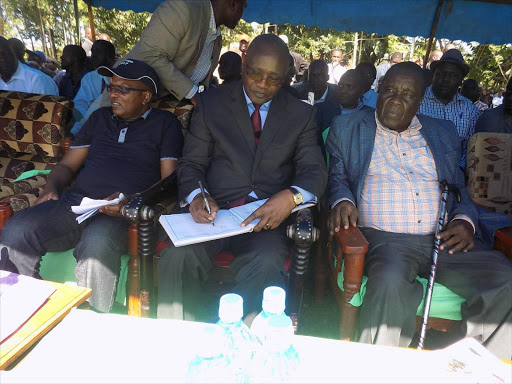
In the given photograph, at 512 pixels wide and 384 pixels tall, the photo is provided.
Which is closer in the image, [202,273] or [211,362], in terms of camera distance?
[211,362]

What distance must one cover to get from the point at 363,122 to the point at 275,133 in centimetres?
66

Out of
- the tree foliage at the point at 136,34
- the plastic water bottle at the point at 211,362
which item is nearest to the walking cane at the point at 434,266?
the plastic water bottle at the point at 211,362

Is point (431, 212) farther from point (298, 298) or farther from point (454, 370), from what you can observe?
point (454, 370)

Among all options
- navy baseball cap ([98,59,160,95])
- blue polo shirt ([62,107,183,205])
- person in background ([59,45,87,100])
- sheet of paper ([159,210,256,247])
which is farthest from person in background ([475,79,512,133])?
person in background ([59,45,87,100])

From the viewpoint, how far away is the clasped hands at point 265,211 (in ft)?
6.98

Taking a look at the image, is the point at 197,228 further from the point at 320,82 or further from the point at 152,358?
the point at 320,82

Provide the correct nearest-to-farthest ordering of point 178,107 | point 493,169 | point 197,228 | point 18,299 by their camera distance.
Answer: point 18,299, point 197,228, point 493,169, point 178,107

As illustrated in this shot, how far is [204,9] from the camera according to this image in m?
2.88

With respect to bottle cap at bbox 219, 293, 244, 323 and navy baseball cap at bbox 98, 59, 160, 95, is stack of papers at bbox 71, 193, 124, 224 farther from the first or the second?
bottle cap at bbox 219, 293, 244, 323

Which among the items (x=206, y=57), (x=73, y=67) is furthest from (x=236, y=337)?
(x=73, y=67)

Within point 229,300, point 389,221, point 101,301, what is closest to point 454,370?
point 229,300

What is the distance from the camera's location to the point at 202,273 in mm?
2232

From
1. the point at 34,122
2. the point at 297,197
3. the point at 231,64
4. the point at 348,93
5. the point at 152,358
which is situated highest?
the point at 231,64

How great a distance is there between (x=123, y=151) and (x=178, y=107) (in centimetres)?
62
